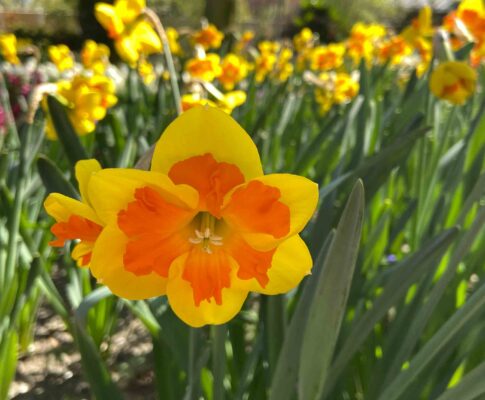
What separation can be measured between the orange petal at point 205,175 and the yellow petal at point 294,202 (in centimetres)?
3

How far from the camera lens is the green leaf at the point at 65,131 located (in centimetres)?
107

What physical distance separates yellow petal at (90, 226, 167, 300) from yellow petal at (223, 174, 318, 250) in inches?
4.3

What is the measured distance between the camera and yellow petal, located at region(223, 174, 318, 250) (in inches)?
A: 20.1

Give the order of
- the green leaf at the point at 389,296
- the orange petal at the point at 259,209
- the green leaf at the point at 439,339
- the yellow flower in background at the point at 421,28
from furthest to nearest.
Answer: the yellow flower in background at the point at 421,28 < the green leaf at the point at 389,296 < the green leaf at the point at 439,339 < the orange petal at the point at 259,209

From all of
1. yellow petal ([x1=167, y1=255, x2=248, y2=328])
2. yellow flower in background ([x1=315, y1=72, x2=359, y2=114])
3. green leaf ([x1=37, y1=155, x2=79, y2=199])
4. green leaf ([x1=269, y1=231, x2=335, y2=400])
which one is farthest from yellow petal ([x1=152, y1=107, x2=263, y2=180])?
yellow flower in background ([x1=315, y1=72, x2=359, y2=114])

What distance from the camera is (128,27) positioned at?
1.67m

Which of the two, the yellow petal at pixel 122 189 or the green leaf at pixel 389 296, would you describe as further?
the green leaf at pixel 389 296

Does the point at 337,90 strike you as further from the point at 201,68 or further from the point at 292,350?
the point at 292,350

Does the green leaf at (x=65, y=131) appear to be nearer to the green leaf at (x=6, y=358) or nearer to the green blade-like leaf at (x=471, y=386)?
the green leaf at (x=6, y=358)

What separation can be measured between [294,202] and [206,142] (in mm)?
102

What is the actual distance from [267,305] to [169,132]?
1.41 feet

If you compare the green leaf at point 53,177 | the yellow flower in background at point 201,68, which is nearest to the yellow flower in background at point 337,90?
the yellow flower in background at point 201,68

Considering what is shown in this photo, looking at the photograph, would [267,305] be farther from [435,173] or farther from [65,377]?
[65,377]

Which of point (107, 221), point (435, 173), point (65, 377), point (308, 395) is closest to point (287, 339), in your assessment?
point (308, 395)
